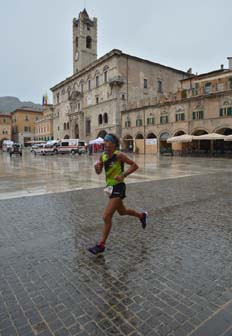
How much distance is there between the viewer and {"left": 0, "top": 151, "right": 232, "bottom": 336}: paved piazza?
7.36 feet

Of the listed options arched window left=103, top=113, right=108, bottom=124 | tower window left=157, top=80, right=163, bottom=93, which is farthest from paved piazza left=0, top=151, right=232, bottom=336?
tower window left=157, top=80, right=163, bottom=93

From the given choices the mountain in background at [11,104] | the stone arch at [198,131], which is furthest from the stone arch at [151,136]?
the mountain in background at [11,104]

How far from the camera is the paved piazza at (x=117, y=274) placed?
7.36 ft

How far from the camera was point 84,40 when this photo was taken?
58.2 m

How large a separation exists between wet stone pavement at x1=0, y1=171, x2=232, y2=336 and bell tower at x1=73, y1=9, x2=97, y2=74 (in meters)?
60.7

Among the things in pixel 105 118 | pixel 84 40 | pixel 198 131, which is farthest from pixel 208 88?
pixel 84 40

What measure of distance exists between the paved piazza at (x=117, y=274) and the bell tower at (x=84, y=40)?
60.5m

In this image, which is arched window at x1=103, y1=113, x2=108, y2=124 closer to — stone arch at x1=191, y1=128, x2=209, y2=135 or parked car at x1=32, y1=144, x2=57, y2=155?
parked car at x1=32, y1=144, x2=57, y2=155

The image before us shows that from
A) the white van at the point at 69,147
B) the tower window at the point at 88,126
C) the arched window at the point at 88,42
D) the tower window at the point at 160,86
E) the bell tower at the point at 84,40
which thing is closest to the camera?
the white van at the point at 69,147

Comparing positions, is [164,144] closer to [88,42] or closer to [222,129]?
[222,129]

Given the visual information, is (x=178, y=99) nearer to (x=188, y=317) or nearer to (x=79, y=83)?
(x=79, y=83)

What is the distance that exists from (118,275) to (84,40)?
6513 centimetres

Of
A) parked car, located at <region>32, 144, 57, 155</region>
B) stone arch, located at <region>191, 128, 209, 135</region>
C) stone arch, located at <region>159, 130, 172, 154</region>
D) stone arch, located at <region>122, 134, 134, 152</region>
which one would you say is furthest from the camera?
stone arch, located at <region>122, 134, 134, 152</region>

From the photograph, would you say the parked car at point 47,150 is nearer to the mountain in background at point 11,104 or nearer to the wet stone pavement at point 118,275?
the wet stone pavement at point 118,275
